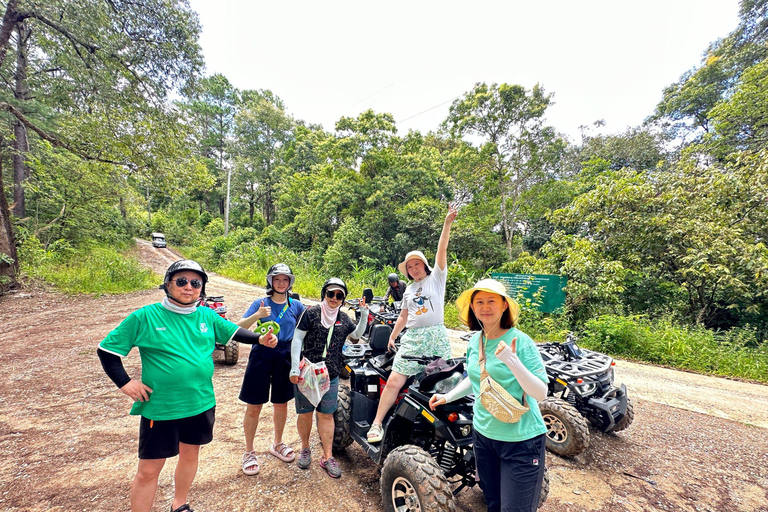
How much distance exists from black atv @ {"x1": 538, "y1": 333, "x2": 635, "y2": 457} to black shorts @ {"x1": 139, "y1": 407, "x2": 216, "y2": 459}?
282 centimetres

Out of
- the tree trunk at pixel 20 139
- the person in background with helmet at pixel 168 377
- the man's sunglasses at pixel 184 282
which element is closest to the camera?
the person in background with helmet at pixel 168 377

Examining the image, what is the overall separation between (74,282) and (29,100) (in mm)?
6722

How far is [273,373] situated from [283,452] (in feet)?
2.55

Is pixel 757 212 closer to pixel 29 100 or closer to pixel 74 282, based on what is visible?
pixel 74 282

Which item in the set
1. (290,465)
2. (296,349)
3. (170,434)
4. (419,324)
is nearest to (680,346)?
(419,324)

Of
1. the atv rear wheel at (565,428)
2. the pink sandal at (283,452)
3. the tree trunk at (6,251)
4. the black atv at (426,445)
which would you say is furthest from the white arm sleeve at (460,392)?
the tree trunk at (6,251)

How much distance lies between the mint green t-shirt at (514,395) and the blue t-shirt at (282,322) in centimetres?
166

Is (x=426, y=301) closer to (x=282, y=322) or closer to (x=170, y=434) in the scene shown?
(x=282, y=322)

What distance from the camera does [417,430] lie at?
226 centimetres

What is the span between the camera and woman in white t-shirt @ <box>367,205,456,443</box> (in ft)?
7.88

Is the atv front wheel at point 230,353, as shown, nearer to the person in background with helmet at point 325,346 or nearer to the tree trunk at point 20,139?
the person in background with helmet at point 325,346

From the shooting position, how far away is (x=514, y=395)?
60.8 inches

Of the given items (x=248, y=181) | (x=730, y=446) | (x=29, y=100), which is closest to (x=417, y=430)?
(x=730, y=446)

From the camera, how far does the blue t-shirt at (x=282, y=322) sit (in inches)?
103
